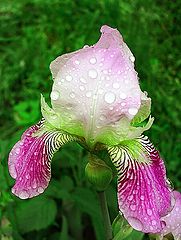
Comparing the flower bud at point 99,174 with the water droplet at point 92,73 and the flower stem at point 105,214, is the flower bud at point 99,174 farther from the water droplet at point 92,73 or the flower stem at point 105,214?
the water droplet at point 92,73

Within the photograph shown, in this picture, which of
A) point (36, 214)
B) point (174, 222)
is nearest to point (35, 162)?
point (174, 222)

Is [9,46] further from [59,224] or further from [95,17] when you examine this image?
[59,224]

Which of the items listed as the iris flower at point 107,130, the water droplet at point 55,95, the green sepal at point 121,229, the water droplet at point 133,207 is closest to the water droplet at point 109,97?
the iris flower at point 107,130

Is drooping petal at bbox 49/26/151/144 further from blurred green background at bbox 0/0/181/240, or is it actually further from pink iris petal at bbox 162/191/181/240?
blurred green background at bbox 0/0/181/240

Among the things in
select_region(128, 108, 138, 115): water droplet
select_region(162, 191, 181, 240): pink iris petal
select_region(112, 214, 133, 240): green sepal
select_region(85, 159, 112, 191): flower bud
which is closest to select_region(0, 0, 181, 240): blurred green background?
select_region(162, 191, 181, 240): pink iris petal

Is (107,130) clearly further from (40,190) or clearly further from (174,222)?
(174,222)

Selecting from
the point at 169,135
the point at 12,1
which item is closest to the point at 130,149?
the point at 169,135
